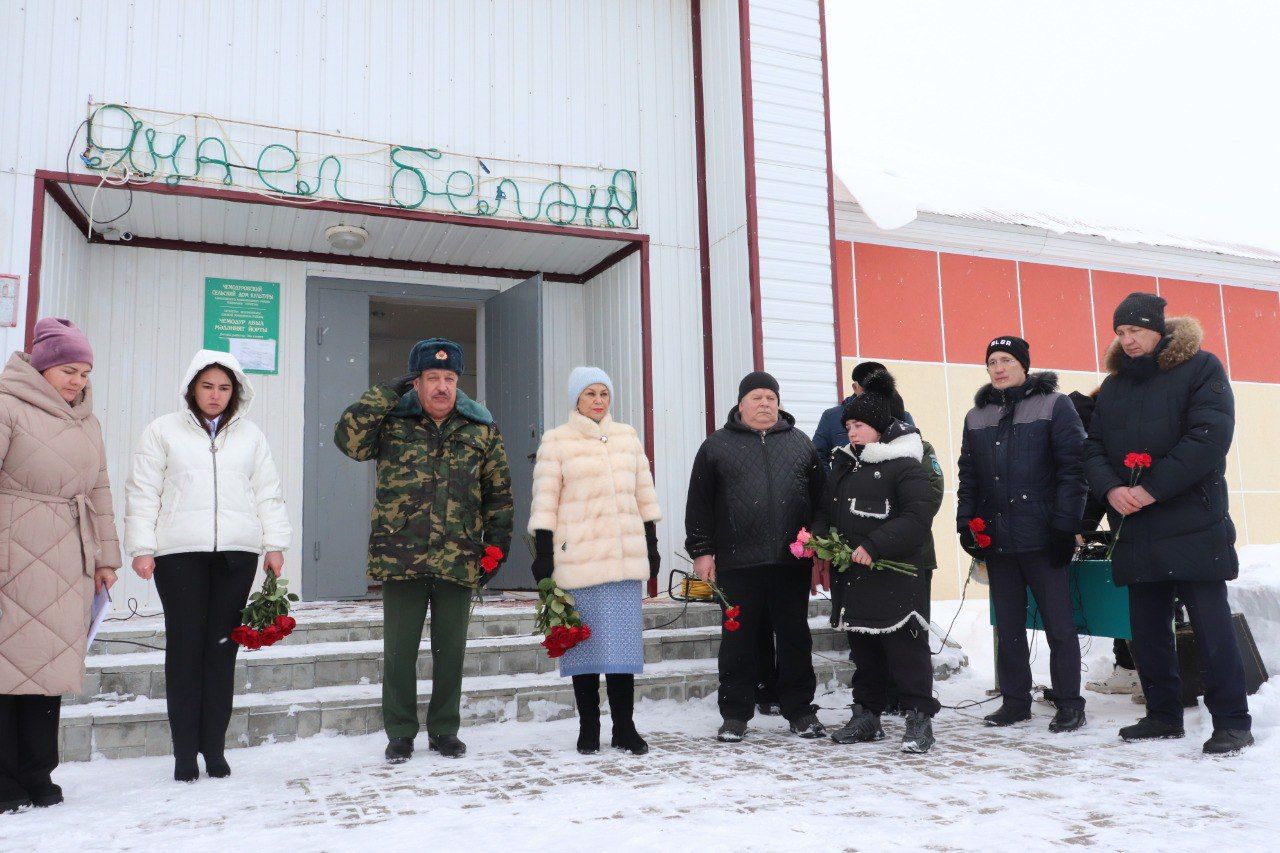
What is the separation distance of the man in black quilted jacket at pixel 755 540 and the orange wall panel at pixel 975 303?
6007mm

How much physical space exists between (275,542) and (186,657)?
1.71 feet

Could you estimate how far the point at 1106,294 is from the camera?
10.8 meters

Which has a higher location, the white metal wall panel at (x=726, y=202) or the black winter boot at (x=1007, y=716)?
the white metal wall panel at (x=726, y=202)

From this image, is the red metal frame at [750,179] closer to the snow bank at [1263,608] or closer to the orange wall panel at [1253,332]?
the snow bank at [1263,608]

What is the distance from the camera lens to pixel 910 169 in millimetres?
12562

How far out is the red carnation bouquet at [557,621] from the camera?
3.88 meters

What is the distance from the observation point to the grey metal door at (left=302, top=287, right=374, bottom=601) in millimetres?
6816

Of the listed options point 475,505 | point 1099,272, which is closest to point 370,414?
point 475,505

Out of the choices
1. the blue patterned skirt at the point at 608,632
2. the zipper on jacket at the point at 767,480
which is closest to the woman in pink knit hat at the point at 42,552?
the blue patterned skirt at the point at 608,632

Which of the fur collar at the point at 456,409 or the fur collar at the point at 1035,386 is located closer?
the fur collar at the point at 456,409

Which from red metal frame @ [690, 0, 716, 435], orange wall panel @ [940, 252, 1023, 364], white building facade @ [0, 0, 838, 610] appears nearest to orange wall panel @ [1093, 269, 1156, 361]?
orange wall panel @ [940, 252, 1023, 364]

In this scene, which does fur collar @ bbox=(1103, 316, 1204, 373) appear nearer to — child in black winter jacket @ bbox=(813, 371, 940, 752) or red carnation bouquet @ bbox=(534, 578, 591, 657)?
child in black winter jacket @ bbox=(813, 371, 940, 752)

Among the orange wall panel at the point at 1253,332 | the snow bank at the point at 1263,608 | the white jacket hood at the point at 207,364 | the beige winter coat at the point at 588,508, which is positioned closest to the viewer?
the white jacket hood at the point at 207,364

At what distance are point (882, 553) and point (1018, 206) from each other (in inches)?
352
